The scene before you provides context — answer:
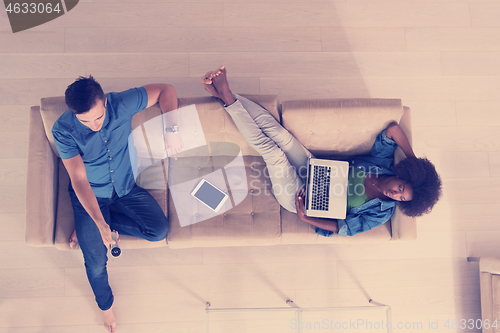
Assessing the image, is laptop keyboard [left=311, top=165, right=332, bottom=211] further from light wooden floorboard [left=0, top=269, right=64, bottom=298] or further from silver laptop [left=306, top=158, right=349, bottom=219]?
light wooden floorboard [left=0, top=269, right=64, bottom=298]

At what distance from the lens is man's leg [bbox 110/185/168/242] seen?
1829 millimetres

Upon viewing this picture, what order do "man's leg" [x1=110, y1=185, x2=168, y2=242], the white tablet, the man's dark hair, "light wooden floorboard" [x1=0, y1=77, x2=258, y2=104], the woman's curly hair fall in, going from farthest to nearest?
1. "light wooden floorboard" [x1=0, y1=77, x2=258, y2=104]
2. the white tablet
3. "man's leg" [x1=110, y1=185, x2=168, y2=242]
4. the woman's curly hair
5. the man's dark hair

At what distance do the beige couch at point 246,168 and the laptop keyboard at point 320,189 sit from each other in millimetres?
182

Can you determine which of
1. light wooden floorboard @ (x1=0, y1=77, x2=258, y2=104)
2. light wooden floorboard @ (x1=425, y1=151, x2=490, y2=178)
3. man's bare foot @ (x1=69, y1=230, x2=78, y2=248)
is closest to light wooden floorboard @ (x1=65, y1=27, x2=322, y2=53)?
light wooden floorboard @ (x1=0, y1=77, x2=258, y2=104)

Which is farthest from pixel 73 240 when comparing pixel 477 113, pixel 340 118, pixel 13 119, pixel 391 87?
pixel 477 113

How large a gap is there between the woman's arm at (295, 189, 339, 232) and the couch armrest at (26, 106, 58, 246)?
153cm

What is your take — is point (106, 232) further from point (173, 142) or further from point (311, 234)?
point (311, 234)

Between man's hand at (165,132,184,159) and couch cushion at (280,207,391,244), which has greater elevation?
man's hand at (165,132,184,159)

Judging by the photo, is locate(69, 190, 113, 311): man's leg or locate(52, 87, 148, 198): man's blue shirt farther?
locate(69, 190, 113, 311): man's leg

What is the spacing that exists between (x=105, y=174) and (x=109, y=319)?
1.10 metres

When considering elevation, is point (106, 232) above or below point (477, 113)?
below

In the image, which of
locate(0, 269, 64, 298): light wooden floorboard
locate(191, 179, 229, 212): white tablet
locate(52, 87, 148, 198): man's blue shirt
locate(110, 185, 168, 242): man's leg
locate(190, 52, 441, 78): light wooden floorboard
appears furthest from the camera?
locate(190, 52, 441, 78): light wooden floorboard

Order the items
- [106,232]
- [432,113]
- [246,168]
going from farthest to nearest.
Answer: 1. [432,113]
2. [246,168]
3. [106,232]

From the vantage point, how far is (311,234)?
1.95 metres
